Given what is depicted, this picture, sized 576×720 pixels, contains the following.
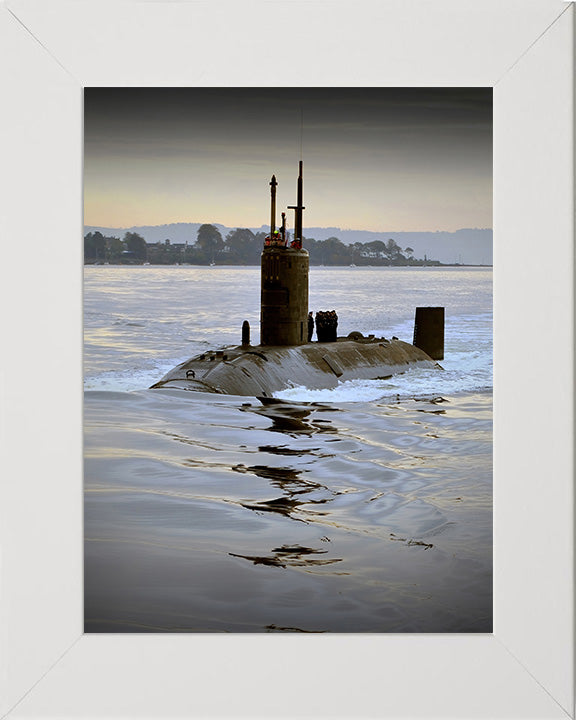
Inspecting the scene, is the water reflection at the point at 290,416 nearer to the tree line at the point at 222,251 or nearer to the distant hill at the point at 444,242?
the tree line at the point at 222,251

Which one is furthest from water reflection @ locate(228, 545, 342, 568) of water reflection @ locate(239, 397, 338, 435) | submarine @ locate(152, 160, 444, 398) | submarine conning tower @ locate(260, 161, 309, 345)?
submarine conning tower @ locate(260, 161, 309, 345)

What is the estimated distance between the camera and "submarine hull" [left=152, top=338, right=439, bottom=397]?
24.7 ft

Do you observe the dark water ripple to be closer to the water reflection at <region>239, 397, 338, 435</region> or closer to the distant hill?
the water reflection at <region>239, 397, 338, 435</region>

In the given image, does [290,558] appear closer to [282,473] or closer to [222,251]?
[282,473]

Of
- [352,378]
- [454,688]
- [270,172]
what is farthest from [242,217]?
[454,688]

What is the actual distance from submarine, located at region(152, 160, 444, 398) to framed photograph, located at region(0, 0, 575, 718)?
4.22m

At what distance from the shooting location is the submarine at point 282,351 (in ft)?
24.9
